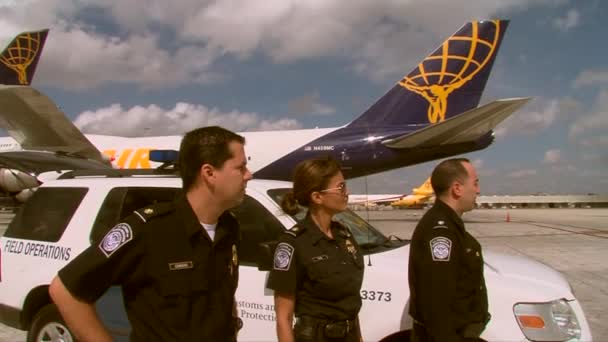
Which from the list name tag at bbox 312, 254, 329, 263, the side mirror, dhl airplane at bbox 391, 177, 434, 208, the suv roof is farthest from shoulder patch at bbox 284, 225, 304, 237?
dhl airplane at bbox 391, 177, 434, 208

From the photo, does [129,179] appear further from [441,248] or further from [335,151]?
[335,151]

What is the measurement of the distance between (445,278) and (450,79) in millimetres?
15679

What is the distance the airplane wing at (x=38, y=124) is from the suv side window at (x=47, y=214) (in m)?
12.0

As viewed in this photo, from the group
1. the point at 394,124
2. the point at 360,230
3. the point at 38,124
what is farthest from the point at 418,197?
the point at 360,230

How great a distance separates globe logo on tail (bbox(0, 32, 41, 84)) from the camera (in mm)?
17562

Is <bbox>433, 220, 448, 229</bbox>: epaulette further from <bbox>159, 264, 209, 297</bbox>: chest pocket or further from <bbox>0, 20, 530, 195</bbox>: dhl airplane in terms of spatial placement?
<bbox>0, 20, 530, 195</bbox>: dhl airplane

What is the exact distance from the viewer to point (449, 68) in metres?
17.1

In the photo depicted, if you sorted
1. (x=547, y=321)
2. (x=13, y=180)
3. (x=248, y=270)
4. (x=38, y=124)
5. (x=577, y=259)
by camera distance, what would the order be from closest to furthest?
1. (x=547, y=321)
2. (x=248, y=270)
3. (x=577, y=259)
4. (x=13, y=180)
5. (x=38, y=124)

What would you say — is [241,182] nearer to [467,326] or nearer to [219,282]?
[219,282]

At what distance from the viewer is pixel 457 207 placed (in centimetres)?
285

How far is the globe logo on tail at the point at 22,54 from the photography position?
57.6 feet

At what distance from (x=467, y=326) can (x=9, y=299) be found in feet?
12.3

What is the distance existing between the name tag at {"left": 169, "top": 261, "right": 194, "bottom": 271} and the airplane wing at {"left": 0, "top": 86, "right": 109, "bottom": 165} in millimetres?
15067

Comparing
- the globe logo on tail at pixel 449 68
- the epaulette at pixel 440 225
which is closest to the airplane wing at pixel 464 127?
the globe logo on tail at pixel 449 68
